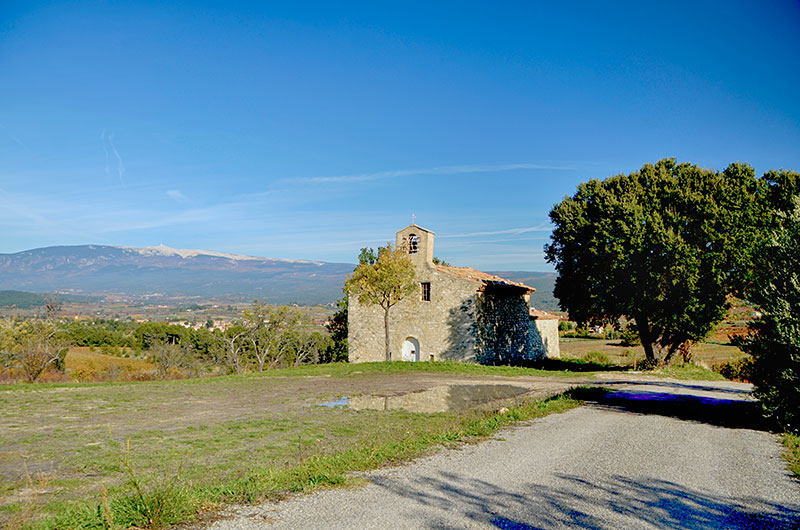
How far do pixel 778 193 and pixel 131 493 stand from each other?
2789 centimetres

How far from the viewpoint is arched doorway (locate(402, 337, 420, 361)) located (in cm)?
3109

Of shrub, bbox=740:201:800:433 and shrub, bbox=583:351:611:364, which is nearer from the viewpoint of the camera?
shrub, bbox=740:201:800:433

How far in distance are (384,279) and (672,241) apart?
14742 mm

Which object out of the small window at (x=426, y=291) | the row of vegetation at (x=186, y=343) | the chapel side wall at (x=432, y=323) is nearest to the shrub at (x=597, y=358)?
the chapel side wall at (x=432, y=323)

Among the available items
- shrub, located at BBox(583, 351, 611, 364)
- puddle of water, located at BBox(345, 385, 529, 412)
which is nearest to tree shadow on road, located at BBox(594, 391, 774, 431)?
puddle of water, located at BBox(345, 385, 529, 412)

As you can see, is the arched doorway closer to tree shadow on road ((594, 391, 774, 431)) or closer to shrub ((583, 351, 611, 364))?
shrub ((583, 351, 611, 364))

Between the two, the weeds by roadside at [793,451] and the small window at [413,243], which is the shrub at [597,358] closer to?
the small window at [413,243]

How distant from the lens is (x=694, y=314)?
23312 mm

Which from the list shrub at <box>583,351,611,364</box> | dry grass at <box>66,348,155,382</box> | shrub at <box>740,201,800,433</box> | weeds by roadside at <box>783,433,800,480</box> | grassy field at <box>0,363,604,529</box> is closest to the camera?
grassy field at <box>0,363,604,529</box>

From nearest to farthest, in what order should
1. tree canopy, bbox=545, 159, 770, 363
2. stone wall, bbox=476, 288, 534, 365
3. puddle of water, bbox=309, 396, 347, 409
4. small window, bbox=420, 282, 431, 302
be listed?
puddle of water, bbox=309, 396, 347, 409, tree canopy, bbox=545, 159, 770, 363, stone wall, bbox=476, 288, 534, 365, small window, bbox=420, 282, 431, 302

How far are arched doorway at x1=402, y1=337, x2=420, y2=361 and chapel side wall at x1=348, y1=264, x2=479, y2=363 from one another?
261mm

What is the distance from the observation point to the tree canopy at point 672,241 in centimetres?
2255

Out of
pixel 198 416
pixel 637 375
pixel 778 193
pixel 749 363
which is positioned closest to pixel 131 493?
pixel 198 416

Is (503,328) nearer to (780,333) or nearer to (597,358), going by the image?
(597,358)
